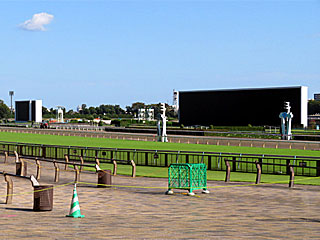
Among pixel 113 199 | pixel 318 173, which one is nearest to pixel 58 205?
pixel 113 199

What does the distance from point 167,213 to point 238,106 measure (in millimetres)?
83655

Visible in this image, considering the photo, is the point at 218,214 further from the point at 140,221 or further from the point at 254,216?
the point at 140,221

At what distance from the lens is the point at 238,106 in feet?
315

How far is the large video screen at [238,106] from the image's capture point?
9156cm

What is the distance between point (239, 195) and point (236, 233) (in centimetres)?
677

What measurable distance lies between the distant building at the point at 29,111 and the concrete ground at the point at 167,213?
112574 mm

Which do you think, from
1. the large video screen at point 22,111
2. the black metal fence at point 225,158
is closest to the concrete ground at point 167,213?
the black metal fence at point 225,158

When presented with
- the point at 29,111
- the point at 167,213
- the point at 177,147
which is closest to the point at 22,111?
the point at 29,111

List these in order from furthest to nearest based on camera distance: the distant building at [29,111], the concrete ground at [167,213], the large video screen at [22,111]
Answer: the large video screen at [22,111]
the distant building at [29,111]
the concrete ground at [167,213]

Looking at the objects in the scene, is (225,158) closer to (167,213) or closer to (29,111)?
(167,213)

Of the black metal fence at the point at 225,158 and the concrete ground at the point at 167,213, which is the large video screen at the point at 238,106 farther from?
the concrete ground at the point at 167,213

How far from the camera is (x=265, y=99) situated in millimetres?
93250

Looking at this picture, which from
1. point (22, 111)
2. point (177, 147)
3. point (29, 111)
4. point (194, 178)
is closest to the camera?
point (194, 178)

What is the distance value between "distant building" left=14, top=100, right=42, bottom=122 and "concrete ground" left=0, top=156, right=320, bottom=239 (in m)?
113
